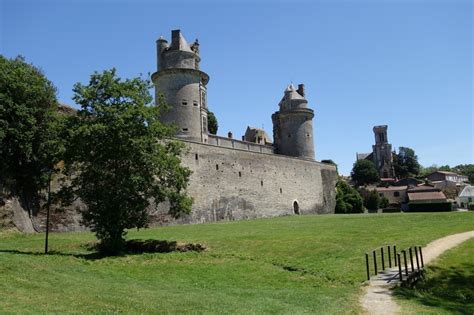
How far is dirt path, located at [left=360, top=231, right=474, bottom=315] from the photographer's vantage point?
9911 mm

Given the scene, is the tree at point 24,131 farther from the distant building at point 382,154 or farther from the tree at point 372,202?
the distant building at point 382,154

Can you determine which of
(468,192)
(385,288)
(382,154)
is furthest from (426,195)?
(385,288)

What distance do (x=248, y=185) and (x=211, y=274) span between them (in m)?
28.8

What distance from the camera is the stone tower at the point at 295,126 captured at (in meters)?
59.5

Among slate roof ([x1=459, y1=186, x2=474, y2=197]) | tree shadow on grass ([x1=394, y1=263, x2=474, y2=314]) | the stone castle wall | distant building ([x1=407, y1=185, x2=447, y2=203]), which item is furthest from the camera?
slate roof ([x1=459, y1=186, x2=474, y2=197])

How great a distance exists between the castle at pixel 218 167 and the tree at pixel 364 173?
45179mm

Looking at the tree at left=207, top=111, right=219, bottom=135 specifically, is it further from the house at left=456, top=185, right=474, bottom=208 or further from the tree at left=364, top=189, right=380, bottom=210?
the house at left=456, top=185, right=474, bottom=208

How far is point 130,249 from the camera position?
20.9 meters

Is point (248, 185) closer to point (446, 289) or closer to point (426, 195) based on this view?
point (446, 289)

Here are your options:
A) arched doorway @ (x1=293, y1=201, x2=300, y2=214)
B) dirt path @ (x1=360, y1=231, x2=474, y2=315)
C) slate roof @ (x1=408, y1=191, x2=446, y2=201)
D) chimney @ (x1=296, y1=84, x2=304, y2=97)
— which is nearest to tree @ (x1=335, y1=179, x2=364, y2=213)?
arched doorway @ (x1=293, y1=201, x2=300, y2=214)

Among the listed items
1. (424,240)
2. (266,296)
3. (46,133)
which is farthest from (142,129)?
(424,240)

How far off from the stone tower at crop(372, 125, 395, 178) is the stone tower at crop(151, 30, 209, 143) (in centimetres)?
7913

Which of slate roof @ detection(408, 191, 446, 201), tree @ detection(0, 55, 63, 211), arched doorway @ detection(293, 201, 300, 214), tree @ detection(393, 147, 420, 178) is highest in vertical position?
tree @ detection(393, 147, 420, 178)

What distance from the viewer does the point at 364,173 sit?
98938 mm
